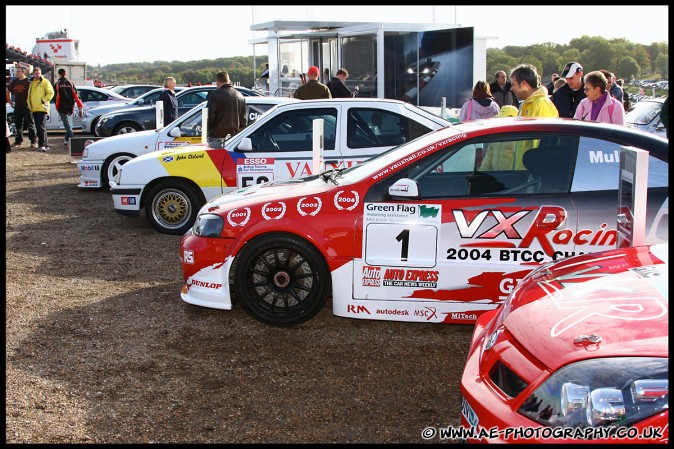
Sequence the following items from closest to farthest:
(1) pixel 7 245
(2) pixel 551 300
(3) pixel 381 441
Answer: (2) pixel 551 300 → (3) pixel 381 441 → (1) pixel 7 245

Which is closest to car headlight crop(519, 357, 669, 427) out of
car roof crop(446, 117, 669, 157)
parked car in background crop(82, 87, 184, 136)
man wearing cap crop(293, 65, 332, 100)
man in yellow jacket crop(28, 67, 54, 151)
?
car roof crop(446, 117, 669, 157)

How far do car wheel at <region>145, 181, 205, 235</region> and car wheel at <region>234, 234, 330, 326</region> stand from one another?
11.4 feet

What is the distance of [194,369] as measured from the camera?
16.6ft

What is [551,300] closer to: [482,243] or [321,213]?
[482,243]

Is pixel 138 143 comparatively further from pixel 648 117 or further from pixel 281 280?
pixel 648 117

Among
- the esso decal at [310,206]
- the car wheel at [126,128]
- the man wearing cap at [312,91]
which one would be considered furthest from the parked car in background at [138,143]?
the esso decal at [310,206]

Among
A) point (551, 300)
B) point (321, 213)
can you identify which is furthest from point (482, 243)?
point (551, 300)

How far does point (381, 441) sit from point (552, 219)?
2.12m

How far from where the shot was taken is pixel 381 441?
161 inches

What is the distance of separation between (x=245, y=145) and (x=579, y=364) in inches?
241

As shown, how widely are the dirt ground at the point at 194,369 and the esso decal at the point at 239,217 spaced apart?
0.83 meters

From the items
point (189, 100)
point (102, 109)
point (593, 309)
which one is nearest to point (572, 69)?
point (593, 309)

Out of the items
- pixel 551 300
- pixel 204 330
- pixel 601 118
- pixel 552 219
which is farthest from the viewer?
pixel 601 118

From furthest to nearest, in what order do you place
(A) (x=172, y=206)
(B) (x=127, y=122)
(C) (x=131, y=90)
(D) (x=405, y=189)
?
(C) (x=131, y=90) < (B) (x=127, y=122) < (A) (x=172, y=206) < (D) (x=405, y=189)
